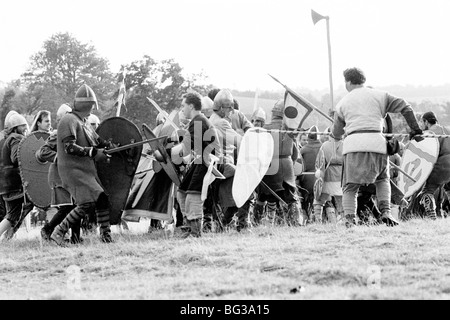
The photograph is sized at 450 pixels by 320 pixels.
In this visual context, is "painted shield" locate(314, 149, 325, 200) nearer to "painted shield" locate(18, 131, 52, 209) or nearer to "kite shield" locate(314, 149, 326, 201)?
"kite shield" locate(314, 149, 326, 201)

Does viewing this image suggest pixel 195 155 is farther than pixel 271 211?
No

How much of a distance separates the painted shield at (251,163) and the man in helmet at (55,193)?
1.67 meters

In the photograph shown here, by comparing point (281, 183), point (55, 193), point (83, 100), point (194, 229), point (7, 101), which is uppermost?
point (83, 100)

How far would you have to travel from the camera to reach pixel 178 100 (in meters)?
42.0

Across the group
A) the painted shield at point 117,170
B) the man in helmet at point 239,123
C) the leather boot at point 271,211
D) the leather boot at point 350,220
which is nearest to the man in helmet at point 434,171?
the leather boot at point 271,211

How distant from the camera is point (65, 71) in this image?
48094 millimetres

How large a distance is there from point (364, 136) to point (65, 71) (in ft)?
135

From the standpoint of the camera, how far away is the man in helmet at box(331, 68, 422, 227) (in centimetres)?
839

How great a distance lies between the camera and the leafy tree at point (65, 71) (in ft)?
153

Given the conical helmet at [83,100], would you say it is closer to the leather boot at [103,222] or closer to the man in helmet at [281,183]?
the leather boot at [103,222]

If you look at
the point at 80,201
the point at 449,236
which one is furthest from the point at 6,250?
the point at 449,236

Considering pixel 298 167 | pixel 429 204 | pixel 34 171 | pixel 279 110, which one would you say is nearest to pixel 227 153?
pixel 279 110

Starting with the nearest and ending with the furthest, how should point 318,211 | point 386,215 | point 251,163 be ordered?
point 386,215, point 251,163, point 318,211

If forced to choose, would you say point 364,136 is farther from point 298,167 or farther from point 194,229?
point 298,167
